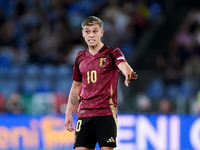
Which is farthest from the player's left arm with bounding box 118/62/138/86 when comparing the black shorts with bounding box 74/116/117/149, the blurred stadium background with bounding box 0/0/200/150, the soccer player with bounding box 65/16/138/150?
the blurred stadium background with bounding box 0/0/200/150

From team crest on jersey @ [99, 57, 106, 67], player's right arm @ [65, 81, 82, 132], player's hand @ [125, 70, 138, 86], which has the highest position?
team crest on jersey @ [99, 57, 106, 67]

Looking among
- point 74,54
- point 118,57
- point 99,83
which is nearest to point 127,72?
point 118,57

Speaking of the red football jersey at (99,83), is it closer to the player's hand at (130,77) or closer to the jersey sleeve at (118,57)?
the jersey sleeve at (118,57)

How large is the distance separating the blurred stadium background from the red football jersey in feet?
19.9

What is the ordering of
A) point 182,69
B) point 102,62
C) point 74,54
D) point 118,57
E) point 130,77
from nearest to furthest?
point 130,77
point 118,57
point 102,62
point 182,69
point 74,54

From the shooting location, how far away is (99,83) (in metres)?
5.56

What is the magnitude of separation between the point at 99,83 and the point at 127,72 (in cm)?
64

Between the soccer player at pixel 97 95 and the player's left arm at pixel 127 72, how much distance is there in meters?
0.20

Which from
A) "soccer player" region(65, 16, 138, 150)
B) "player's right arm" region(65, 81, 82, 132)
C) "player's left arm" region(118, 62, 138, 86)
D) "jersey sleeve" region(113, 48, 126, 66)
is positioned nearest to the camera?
"player's left arm" region(118, 62, 138, 86)

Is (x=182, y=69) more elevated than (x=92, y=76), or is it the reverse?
(x=182, y=69)

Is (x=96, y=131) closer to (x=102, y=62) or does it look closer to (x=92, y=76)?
(x=92, y=76)

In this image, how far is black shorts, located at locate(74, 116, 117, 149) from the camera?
5.48 m

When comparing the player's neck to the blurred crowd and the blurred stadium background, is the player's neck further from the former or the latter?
the blurred crowd

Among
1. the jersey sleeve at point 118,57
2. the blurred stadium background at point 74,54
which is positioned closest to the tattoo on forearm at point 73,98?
the jersey sleeve at point 118,57
